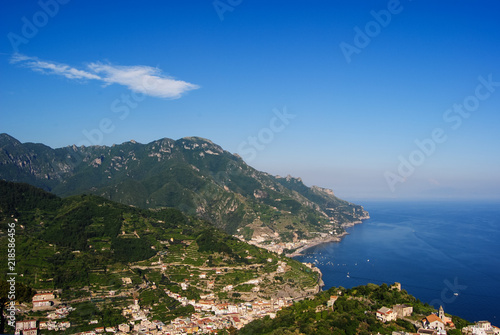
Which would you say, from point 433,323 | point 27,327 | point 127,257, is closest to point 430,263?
point 433,323

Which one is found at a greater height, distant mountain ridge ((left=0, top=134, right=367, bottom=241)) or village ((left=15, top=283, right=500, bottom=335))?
distant mountain ridge ((left=0, top=134, right=367, bottom=241))

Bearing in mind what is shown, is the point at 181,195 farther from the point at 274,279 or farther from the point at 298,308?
the point at 298,308

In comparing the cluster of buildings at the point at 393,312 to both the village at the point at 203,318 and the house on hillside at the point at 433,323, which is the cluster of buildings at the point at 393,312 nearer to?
the village at the point at 203,318

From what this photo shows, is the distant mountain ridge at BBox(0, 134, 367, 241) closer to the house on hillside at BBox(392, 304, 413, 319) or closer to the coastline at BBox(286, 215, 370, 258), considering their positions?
the coastline at BBox(286, 215, 370, 258)

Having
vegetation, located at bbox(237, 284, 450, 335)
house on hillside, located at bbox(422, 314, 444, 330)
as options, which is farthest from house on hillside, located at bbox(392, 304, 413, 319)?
house on hillside, located at bbox(422, 314, 444, 330)

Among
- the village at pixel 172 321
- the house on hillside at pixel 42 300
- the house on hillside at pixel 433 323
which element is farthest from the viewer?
the house on hillside at pixel 42 300

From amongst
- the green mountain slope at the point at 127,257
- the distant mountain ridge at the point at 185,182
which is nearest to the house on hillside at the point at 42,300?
the green mountain slope at the point at 127,257
